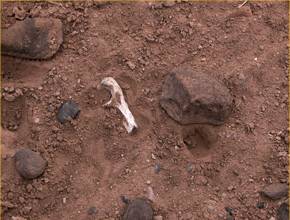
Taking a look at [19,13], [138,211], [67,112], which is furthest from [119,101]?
[19,13]

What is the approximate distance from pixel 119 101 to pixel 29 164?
0.58 metres

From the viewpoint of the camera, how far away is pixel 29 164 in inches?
117

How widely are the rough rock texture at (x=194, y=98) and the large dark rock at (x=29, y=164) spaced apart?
2.31ft

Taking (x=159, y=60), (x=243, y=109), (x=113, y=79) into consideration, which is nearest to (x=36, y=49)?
(x=113, y=79)

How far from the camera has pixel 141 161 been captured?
9.95ft

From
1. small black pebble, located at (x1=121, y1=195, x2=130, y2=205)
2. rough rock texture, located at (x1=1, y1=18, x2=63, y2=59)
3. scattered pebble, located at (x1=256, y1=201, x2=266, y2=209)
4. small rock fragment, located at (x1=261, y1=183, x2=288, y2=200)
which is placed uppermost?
rough rock texture, located at (x1=1, y1=18, x2=63, y2=59)

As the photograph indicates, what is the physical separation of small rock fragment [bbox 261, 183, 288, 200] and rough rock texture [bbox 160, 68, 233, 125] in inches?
17.0

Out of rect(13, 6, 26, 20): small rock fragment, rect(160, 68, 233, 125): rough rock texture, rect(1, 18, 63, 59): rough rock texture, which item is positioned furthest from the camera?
rect(13, 6, 26, 20): small rock fragment

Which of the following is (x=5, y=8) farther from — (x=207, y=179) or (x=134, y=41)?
(x=207, y=179)

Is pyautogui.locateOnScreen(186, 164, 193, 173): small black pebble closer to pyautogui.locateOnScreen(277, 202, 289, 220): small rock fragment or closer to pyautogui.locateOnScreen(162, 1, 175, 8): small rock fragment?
pyautogui.locateOnScreen(277, 202, 289, 220): small rock fragment

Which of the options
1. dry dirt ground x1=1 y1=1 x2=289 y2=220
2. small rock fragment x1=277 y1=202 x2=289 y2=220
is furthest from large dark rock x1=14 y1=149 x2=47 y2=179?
small rock fragment x1=277 y1=202 x2=289 y2=220

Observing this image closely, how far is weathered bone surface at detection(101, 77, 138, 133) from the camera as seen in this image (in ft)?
10.2

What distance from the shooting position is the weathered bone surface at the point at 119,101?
312cm

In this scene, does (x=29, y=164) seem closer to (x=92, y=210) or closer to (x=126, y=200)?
(x=92, y=210)
